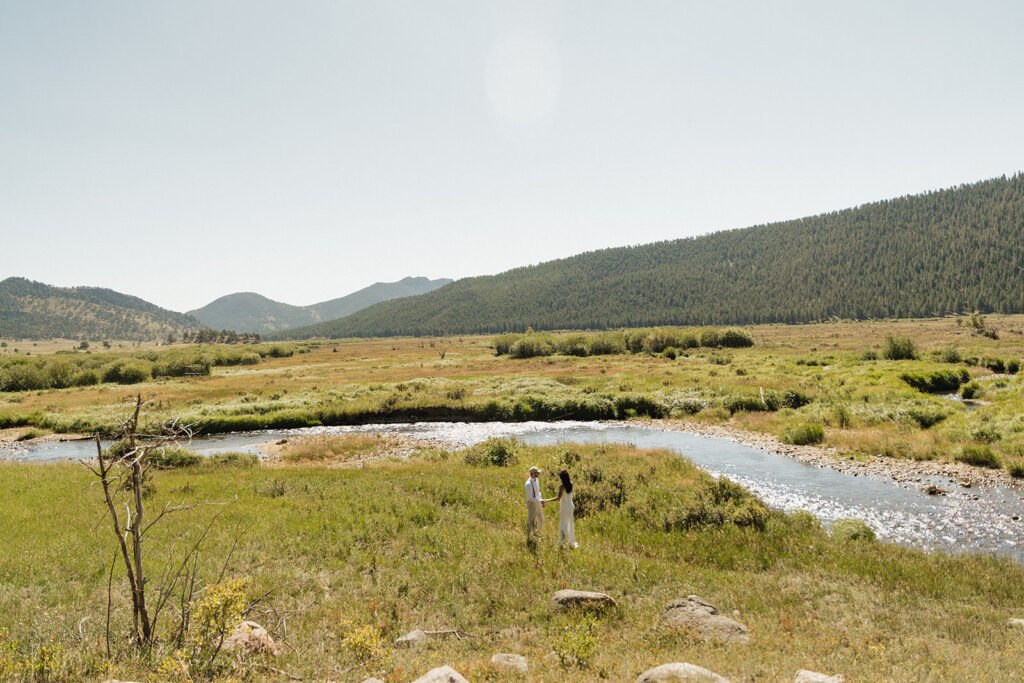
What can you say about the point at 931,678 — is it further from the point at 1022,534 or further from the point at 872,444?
the point at 872,444

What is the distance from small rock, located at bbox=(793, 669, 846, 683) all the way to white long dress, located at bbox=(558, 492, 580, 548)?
7.38 metres

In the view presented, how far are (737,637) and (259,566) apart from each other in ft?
37.6

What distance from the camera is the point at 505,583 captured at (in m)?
11.8

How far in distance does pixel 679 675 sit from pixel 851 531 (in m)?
12.4

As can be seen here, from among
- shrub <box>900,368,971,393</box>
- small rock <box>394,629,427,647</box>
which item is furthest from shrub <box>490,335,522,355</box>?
small rock <box>394,629,427,647</box>

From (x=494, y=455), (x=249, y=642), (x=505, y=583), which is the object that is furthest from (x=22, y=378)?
(x=505, y=583)

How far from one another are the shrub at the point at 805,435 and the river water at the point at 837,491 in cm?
254

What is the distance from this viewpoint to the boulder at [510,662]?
796 cm

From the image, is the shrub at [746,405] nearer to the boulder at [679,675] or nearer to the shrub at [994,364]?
the shrub at [994,364]

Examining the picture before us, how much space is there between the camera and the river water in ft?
53.0

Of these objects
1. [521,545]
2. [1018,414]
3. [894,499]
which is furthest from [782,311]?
[521,545]

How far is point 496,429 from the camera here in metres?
40.0

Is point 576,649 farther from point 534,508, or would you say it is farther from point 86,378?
point 86,378

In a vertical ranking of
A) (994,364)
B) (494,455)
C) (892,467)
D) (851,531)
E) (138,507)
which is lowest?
(892,467)
